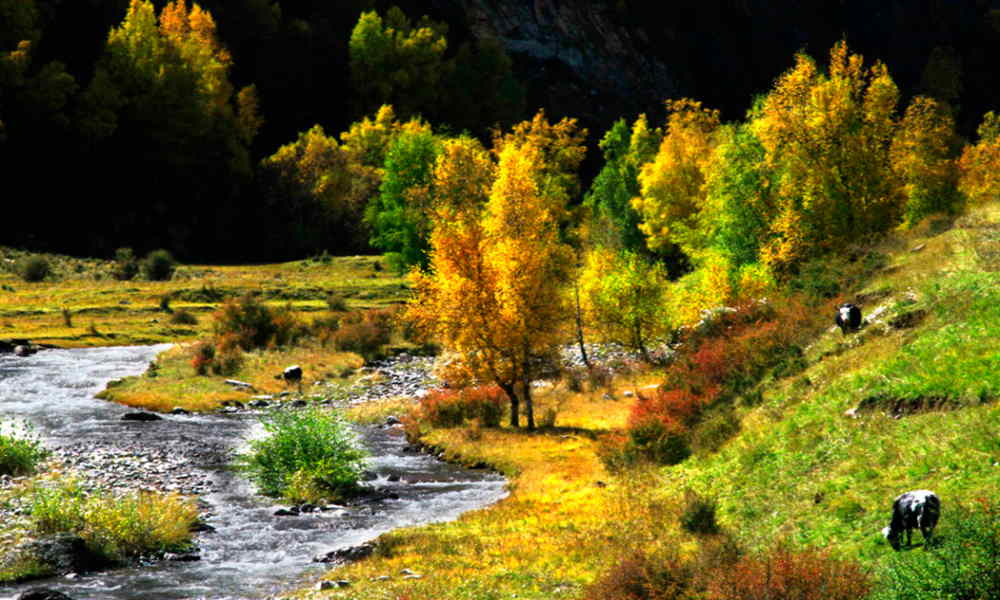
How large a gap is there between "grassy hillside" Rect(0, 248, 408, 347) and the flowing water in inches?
328

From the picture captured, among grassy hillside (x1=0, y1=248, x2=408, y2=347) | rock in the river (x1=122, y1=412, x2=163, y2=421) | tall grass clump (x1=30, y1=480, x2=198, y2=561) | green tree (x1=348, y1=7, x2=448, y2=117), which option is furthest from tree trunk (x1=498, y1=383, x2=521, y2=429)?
green tree (x1=348, y1=7, x2=448, y2=117)

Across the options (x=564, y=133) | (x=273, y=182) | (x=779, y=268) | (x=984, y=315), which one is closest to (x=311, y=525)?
(x=984, y=315)

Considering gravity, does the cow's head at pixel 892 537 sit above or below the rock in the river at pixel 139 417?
above

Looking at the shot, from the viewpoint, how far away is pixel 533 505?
31.7 m

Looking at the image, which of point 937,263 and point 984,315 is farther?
point 937,263

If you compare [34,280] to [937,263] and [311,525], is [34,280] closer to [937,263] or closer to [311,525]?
[311,525]

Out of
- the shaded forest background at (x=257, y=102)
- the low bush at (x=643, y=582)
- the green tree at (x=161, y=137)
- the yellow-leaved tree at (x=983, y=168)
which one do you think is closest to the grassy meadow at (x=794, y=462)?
the low bush at (x=643, y=582)

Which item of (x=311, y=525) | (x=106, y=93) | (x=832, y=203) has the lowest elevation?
(x=311, y=525)

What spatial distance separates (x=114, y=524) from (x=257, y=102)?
117259mm

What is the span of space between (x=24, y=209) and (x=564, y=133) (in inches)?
2433

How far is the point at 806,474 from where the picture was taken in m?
25.9

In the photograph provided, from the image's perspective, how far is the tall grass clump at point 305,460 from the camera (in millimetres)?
33781

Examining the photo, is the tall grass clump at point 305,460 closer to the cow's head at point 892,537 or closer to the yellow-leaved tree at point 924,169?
the cow's head at point 892,537

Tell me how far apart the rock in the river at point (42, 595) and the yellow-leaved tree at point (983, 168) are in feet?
216
